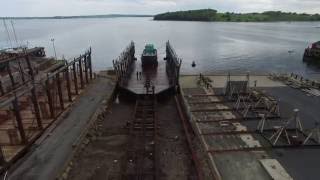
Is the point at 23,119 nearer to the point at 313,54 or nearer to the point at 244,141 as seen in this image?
the point at 244,141

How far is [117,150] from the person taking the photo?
669 inches

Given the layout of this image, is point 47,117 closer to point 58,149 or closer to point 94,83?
point 58,149

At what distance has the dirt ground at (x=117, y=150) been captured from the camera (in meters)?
14.5

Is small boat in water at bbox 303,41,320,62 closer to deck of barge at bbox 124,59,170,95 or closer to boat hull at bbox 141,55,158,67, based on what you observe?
deck of barge at bbox 124,59,170,95

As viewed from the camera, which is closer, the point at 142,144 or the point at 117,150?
the point at 117,150

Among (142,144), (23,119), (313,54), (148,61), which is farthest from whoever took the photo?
(313,54)

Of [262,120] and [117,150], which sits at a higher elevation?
[262,120]

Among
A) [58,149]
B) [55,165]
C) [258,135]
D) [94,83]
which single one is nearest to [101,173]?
[55,165]

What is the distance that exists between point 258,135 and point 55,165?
39.4ft

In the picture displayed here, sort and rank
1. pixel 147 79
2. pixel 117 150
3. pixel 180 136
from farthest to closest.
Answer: pixel 147 79 → pixel 180 136 → pixel 117 150

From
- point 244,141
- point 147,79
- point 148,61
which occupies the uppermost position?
point 148,61

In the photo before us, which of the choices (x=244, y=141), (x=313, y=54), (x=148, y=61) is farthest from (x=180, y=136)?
(x=313, y=54)

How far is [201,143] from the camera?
673 inches

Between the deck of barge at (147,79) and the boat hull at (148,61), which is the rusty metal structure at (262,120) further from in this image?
the boat hull at (148,61)
